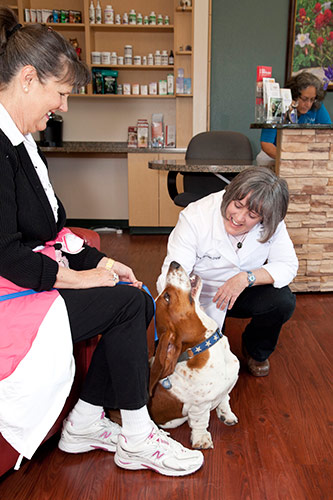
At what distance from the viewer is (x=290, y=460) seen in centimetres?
150

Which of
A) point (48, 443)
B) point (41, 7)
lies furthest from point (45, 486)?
point (41, 7)

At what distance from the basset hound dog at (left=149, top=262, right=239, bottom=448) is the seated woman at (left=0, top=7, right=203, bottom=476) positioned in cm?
8

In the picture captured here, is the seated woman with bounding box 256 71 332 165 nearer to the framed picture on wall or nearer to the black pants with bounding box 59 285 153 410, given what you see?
the framed picture on wall

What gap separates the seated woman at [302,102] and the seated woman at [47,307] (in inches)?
82.8

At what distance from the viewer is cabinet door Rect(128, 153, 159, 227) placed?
442 cm

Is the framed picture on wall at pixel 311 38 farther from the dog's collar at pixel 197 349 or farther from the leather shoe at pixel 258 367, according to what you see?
the dog's collar at pixel 197 349

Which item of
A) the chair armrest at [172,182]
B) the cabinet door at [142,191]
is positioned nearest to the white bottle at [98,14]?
the cabinet door at [142,191]

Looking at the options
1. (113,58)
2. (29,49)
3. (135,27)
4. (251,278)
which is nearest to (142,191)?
(113,58)

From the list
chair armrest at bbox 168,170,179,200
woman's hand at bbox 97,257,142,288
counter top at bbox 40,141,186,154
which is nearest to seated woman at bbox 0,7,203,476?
woman's hand at bbox 97,257,142,288

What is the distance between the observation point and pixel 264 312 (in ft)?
6.21

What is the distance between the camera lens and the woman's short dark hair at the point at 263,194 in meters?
1.61

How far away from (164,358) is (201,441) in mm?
380

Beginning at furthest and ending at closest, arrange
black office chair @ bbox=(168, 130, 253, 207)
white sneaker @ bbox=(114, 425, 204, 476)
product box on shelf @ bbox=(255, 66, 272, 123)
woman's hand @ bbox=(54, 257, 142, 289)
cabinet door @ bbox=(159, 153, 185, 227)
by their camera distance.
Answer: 1. cabinet door @ bbox=(159, 153, 185, 227)
2. black office chair @ bbox=(168, 130, 253, 207)
3. product box on shelf @ bbox=(255, 66, 272, 123)
4. white sneaker @ bbox=(114, 425, 204, 476)
5. woman's hand @ bbox=(54, 257, 142, 289)

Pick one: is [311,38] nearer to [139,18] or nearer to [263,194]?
[139,18]
